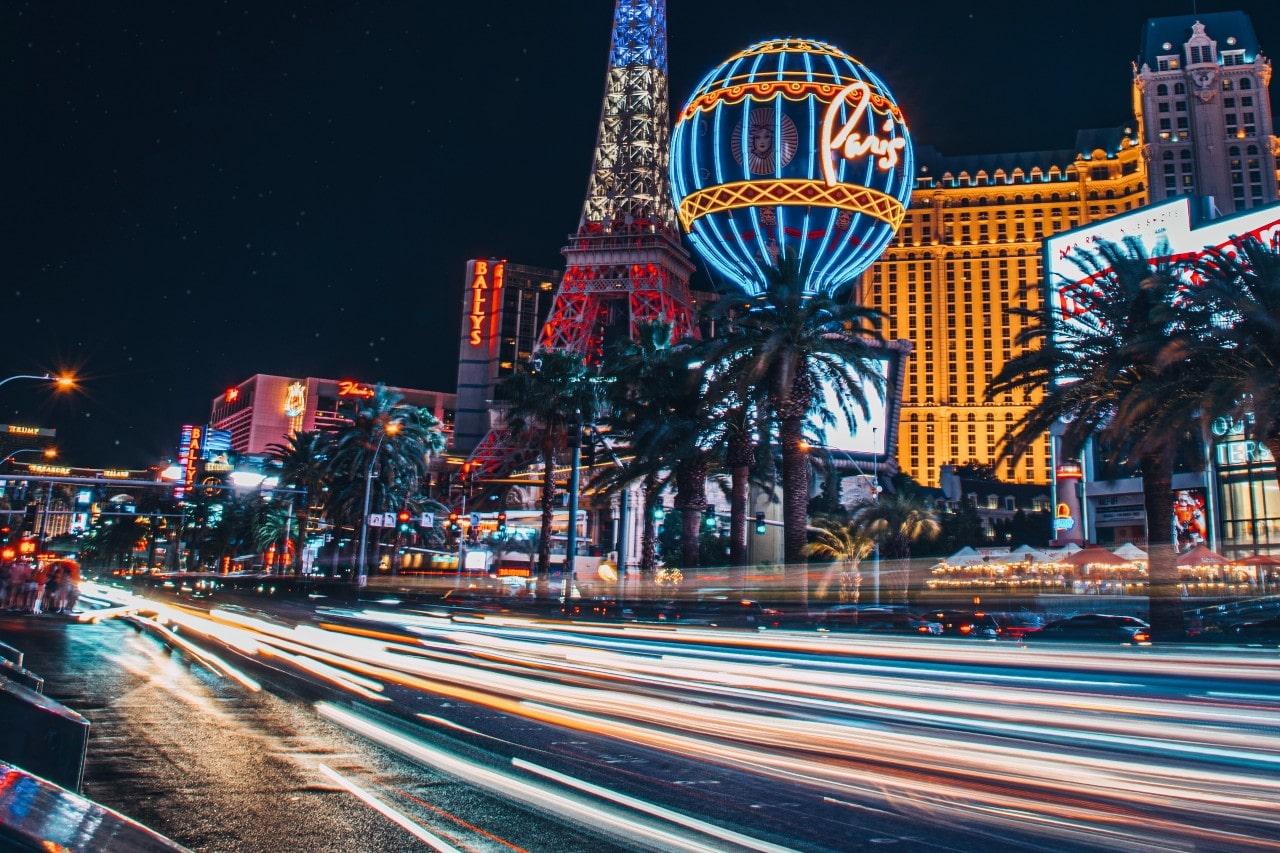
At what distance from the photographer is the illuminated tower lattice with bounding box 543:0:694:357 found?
93.4 meters

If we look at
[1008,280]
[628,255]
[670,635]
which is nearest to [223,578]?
[670,635]

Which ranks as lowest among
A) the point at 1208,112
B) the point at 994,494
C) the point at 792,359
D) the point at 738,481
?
the point at 738,481

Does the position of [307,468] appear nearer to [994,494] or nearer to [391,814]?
[391,814]

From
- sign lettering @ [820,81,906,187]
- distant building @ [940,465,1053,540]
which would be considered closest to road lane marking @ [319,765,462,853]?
sign lettering @ [820,81,906,187]

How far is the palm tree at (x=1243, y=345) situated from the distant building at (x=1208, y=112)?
119 meters

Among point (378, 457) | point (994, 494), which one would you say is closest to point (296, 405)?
point (994, 494)

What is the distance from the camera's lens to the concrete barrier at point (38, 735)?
4602 mm

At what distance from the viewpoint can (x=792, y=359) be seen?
3012 cm

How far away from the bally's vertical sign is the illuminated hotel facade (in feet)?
183

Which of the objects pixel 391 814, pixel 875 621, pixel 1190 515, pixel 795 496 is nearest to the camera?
pixel 391 814

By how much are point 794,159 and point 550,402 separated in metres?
27.8

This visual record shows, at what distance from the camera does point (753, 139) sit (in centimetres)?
6488

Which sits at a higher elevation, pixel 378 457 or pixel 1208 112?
pixel 1208 112

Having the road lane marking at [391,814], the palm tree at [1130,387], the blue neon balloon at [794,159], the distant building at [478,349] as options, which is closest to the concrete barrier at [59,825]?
the road lane marking at [391,814]
